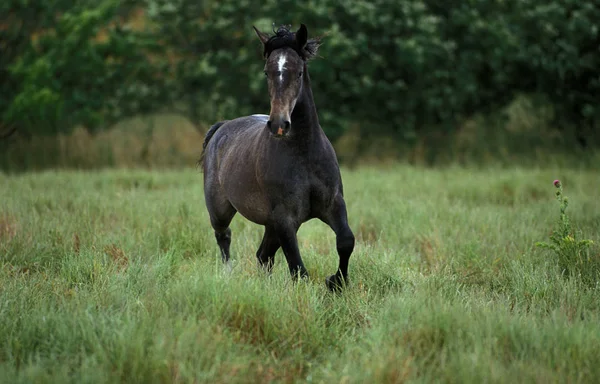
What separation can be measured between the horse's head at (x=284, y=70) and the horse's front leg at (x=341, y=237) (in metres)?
0.80

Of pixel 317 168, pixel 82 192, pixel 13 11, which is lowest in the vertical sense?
pixel 82 192

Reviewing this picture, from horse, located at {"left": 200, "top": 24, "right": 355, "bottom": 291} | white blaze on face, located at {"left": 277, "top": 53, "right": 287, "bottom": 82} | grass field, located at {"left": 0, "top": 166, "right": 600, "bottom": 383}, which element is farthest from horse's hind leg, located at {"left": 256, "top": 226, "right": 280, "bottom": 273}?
white blaze on face, located at {"left": 277, "top": 53, "right": 287, "bottom": 82}

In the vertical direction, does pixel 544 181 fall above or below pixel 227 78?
below

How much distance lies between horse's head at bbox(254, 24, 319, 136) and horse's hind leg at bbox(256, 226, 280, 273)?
1276 mm

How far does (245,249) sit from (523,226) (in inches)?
117

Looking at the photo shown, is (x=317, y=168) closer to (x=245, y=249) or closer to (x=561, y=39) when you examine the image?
(x=245, y=249)

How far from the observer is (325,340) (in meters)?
3.87

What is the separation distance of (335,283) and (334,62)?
29.7ft

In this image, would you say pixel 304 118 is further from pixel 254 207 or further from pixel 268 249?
pixel 268 249

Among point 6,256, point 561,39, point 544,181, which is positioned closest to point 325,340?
point 6,256

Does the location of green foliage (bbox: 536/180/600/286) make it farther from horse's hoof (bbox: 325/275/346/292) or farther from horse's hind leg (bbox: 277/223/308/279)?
horse's hind leg (bbox: 277/223/308/279)

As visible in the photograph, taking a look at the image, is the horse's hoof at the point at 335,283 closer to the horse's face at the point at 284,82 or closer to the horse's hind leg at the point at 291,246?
the horse's hind leg at the point at 291,246

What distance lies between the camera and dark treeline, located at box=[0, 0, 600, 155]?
1345 cm

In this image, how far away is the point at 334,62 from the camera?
1309 cm
